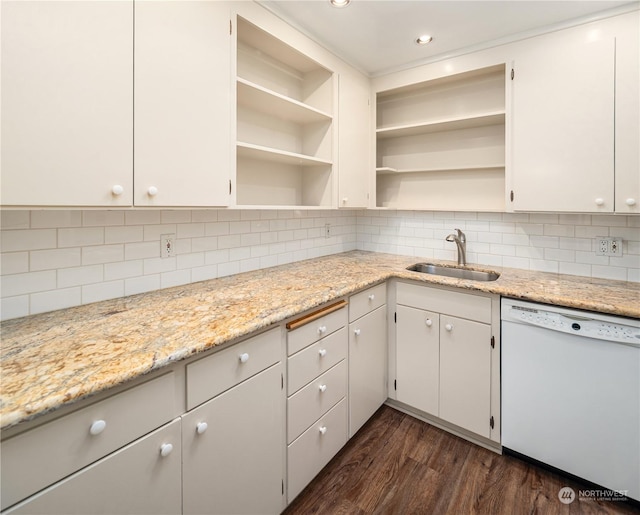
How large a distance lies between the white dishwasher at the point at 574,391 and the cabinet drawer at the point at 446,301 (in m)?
0.11

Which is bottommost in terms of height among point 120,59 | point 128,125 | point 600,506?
point 600,506

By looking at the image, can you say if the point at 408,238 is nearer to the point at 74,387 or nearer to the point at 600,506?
the point at 600,506

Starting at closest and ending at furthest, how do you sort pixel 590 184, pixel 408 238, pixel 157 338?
pixel 157 338
pixel 590 184
pixel 408 238

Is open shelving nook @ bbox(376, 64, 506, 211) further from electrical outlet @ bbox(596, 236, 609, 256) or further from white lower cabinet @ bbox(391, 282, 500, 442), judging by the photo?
white lower cabinet @ bbox(391, 282, 500, 442)

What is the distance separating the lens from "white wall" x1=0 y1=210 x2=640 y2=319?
128 cm

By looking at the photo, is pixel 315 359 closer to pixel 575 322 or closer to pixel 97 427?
pixel 97 427

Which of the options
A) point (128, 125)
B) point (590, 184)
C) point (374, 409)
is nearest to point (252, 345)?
point (128, 125)

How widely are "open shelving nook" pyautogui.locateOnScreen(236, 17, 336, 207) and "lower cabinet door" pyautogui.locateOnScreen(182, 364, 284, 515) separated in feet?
3.83

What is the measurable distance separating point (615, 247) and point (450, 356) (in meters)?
1.20

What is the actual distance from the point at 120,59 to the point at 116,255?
2.65ft

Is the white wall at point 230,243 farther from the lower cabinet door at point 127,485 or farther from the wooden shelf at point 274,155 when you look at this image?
the lower cabinet door at point 127,485

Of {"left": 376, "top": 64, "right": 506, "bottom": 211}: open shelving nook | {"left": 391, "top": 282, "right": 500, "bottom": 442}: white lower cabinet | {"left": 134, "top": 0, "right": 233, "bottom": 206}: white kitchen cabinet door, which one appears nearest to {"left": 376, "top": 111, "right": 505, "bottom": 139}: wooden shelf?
{"left": 376, "top": 64, "right": 506, "bottom": 211}: open shelving nook

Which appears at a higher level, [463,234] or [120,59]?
[120,59]

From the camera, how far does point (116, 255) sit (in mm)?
1502
